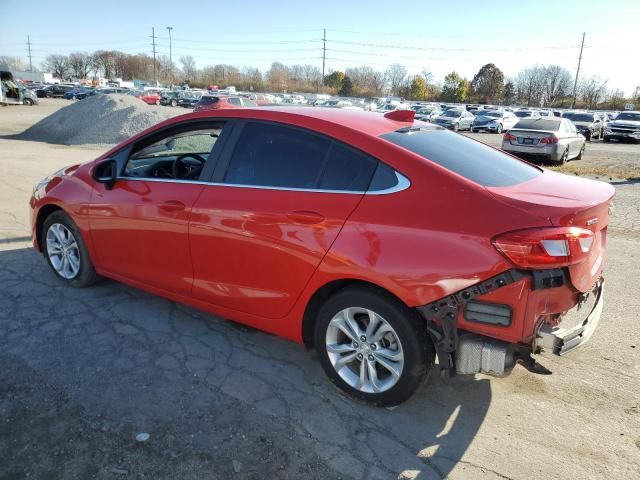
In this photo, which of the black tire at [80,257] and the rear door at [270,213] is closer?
the rear door at [270,213]

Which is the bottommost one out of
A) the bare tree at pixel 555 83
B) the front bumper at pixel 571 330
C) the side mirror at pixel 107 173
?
the front bumper at pixel 571 330

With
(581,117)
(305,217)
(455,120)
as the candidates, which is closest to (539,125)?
(305,217)

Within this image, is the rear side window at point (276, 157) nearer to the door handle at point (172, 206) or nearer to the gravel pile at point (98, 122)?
the door handle at point (172, 206)

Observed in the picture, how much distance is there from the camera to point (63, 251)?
14.9ft

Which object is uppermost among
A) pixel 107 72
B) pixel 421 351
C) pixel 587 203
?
pixel 107 72

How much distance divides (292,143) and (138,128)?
1775 cm

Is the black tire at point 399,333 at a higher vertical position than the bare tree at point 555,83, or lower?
lower

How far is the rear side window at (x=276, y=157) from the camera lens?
3.03 m

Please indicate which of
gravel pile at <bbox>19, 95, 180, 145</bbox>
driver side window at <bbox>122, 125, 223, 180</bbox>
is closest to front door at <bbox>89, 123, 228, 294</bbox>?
driver side window at <bbox>122, 125, 223, 180</bbox>

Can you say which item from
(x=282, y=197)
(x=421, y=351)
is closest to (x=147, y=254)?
(x=282, y=197)

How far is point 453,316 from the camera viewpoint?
253 centimetres

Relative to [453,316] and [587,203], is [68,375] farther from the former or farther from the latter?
[587,203]

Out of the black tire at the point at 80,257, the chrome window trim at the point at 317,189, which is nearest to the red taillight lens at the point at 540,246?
the chrome window trim at the point at 317,189

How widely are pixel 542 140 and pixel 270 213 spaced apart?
14072 millimetres
